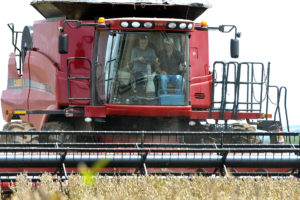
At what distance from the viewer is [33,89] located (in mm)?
10188

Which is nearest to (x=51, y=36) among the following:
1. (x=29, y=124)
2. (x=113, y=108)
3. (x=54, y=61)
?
(x=54, y=61)

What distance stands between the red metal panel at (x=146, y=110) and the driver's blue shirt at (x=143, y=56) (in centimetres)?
52

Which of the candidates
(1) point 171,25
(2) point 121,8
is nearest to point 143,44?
(1) point 171,25

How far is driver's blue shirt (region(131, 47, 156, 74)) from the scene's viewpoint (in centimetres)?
821

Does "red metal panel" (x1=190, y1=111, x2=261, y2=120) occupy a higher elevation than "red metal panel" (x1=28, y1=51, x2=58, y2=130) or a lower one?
lower

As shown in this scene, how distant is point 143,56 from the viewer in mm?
8281

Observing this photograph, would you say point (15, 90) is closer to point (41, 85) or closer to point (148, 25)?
point (41, 85)

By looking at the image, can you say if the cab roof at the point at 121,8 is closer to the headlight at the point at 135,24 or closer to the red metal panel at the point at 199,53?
the red metal panel at the point at 199,53

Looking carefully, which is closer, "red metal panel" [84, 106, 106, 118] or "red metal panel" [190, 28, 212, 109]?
"red metal panel" [84, 106, 106, 118]

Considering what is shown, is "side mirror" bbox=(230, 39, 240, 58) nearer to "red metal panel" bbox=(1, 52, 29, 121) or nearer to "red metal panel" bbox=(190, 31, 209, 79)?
"red metal panel" bbox=(190, 31, 209, 79)

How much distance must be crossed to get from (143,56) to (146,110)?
77 cm

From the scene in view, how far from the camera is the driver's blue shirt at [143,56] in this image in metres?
8.21

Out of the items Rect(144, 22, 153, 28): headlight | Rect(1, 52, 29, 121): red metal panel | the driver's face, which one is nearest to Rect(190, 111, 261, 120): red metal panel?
the driver's face

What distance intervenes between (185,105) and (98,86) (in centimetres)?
133
